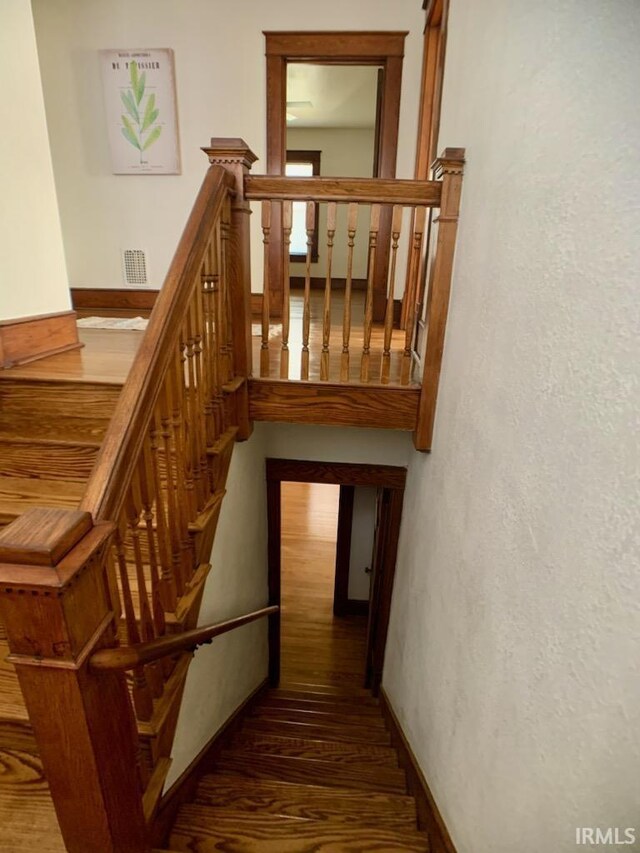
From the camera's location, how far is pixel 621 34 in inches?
27.7

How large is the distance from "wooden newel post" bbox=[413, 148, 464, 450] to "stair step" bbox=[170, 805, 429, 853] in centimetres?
147

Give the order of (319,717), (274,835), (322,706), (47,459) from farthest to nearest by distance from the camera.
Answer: (322,706), (319,717), (47,459), (274,835)

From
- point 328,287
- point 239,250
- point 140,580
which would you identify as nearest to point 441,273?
point 328,287

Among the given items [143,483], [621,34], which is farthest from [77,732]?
[621,34]

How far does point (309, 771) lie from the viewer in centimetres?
215

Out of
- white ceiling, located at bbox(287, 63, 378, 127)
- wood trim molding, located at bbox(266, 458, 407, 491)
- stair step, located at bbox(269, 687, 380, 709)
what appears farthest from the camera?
white ceiling, located at bbox(287, 63, 378, 127)

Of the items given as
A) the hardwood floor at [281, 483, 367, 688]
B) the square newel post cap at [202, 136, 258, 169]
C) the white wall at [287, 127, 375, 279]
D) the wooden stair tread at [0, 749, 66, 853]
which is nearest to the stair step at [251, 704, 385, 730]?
the hardwood floor at [281, 483, 367, 688]

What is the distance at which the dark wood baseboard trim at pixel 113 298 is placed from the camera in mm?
3871

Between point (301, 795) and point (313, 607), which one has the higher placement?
point (301, 795)

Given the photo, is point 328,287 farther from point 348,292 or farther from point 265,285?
point 265,285

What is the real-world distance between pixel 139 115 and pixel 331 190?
2618 mm

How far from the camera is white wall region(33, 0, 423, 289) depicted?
10.5ft

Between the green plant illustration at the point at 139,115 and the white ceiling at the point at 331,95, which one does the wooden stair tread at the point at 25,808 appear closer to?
the green plant illustration at the point at 139,115

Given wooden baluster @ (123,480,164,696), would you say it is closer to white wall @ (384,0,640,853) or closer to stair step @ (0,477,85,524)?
stair step @ (0,477,85,524)
